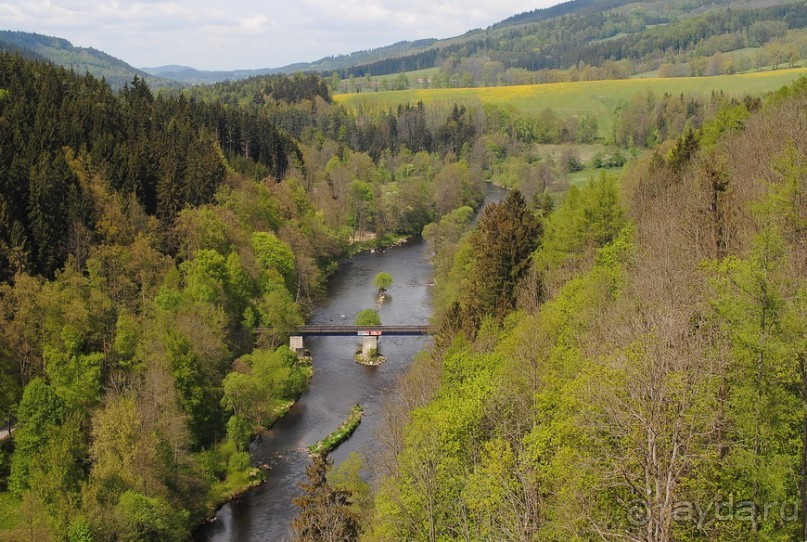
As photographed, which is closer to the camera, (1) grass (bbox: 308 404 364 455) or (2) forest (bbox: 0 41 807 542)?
(2) forest (bbox: 0 41 807 542)

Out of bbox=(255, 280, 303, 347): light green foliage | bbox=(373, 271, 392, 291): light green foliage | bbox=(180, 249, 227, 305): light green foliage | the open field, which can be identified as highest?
the open field

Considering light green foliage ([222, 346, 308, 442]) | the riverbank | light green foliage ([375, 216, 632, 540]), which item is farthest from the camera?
light green foliage ([222, 346, 308, 442])

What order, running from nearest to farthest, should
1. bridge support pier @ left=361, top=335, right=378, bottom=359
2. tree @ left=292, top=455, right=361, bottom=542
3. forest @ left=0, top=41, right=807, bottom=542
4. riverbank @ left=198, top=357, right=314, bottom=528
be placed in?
1. forest @ left=0, top=41, right=807, bottom=542
2. tree @ left=292, top=455, right=361, bottom=542
3. riverbank @ left=198, top=357, right=314, bottom=528
4. bridge support pier @ left=361, top=335, right=378, bottom=359

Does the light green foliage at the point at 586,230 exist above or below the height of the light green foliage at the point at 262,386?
above

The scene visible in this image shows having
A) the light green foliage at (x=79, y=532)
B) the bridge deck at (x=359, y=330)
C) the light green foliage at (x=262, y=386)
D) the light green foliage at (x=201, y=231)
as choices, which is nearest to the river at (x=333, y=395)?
the light green foliage at (x=262, y=386)

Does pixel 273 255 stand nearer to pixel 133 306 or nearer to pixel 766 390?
pixel 133 306

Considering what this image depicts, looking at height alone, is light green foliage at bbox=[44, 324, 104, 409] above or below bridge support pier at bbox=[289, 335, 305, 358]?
above

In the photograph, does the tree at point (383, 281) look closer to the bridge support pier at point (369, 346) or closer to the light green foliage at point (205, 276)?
the bridge support pier at point (369, 346)

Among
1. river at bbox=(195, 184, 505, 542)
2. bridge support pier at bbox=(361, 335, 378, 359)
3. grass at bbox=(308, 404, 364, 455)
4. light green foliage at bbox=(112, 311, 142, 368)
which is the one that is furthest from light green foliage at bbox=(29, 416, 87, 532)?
bridge support pier at bbox=(361, 335, 378, 359)

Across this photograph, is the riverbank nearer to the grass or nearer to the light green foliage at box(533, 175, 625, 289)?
the grass
